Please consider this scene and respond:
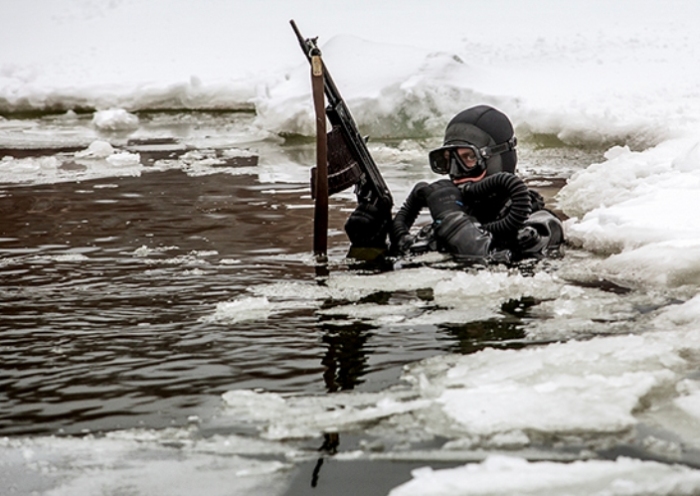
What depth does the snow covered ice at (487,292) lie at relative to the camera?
3189mm

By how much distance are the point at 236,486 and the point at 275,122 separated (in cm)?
1513

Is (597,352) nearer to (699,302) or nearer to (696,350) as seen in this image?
(696,350)

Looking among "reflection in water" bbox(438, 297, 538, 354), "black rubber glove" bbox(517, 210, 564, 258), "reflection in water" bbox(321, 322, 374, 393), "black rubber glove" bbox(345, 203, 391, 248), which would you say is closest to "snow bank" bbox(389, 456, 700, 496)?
"reflection in water" bbox(321, 322, 374, 393)

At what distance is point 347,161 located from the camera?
697 centimetres

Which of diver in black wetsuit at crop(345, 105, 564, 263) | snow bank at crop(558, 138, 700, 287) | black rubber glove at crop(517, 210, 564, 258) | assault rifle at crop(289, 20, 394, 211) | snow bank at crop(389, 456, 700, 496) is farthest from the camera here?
assault rifle at crop(289, 20, 394, 211)

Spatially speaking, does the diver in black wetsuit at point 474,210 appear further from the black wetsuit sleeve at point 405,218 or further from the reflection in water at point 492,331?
the reflection in water at point 492,331

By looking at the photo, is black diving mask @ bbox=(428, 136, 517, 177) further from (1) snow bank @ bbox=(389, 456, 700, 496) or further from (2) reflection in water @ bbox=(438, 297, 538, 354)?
(1) snow bank @ bbox=(389, 456, 700, 496)

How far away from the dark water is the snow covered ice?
211 mm

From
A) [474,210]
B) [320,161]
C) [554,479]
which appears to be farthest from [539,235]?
[554,479]

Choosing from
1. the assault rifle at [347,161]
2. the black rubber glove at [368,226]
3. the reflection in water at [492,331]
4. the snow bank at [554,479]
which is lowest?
the snow bank at [554,479]

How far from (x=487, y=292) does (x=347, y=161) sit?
71.4 inches

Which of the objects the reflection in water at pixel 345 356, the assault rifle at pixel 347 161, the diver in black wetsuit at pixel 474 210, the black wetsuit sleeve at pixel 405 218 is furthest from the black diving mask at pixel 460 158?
the reflection in water at pixel 345 356

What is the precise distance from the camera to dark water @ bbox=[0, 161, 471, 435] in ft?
12.9

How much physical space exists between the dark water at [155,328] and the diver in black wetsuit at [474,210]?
0.47 metres
